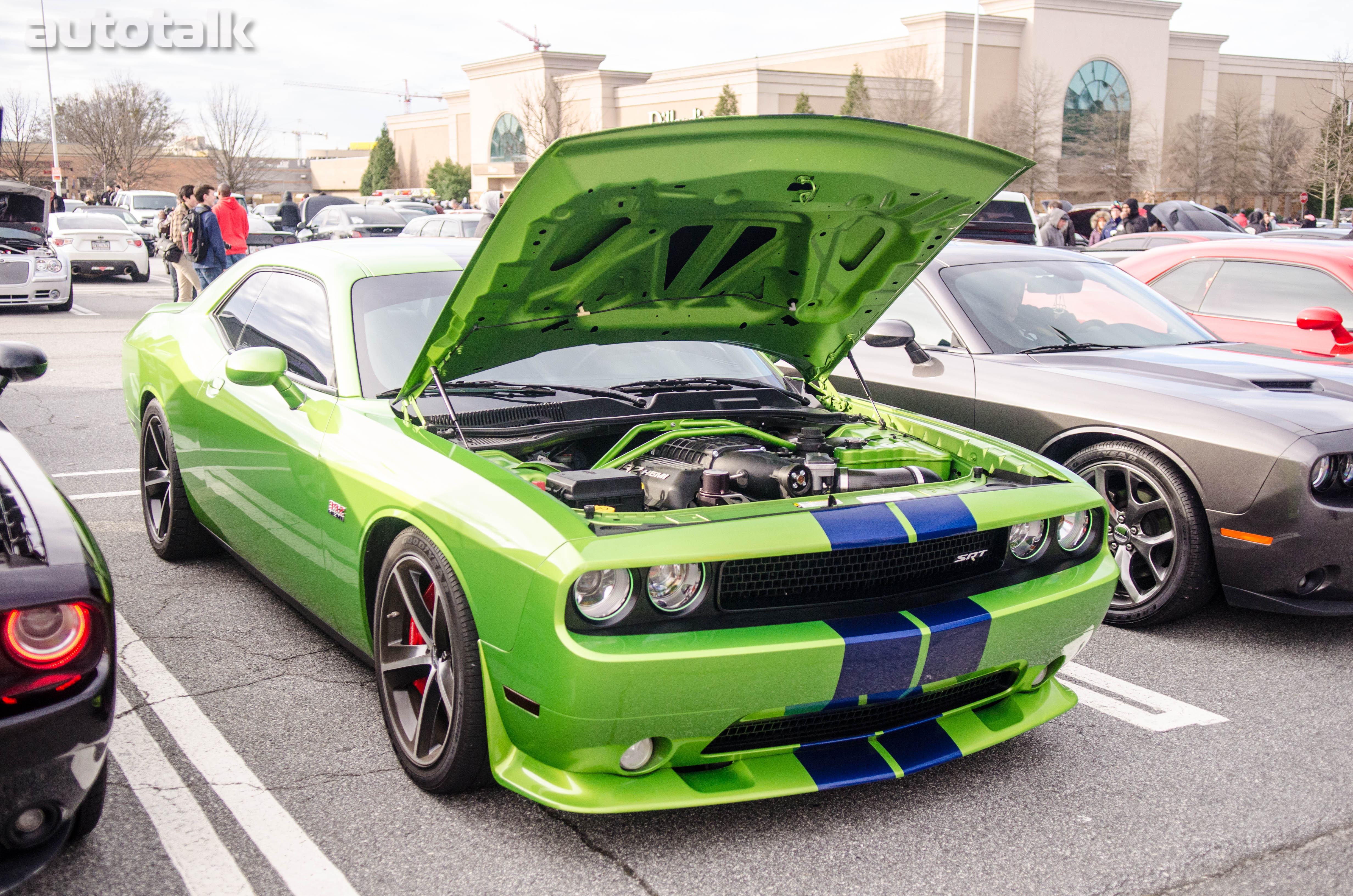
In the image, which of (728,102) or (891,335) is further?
(728,102)

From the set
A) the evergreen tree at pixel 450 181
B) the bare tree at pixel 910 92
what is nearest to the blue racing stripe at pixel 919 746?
the bare tree at pixel 910 92

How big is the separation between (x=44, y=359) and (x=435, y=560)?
65.5 inches

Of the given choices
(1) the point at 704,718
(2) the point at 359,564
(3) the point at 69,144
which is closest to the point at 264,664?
(2) the point at 359,564

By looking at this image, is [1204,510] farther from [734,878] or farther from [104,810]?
[104,810]

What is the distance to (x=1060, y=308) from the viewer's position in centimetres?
563

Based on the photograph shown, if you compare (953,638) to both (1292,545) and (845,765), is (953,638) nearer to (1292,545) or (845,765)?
(845,765)

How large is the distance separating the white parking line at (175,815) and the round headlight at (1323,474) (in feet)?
12.3

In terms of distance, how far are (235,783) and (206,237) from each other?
11.2 m

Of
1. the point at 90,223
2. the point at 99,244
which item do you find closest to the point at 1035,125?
the point at 90,223

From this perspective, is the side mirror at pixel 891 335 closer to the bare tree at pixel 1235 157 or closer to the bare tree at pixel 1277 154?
the bare tree at pixel 1277 154

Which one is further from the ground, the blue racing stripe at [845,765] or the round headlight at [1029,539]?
the round headlight at [1029,539]

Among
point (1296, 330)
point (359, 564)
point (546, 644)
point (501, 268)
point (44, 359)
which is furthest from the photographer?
point (1296, 330)

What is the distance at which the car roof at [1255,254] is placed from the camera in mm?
6508

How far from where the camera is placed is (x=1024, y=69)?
55812mm
